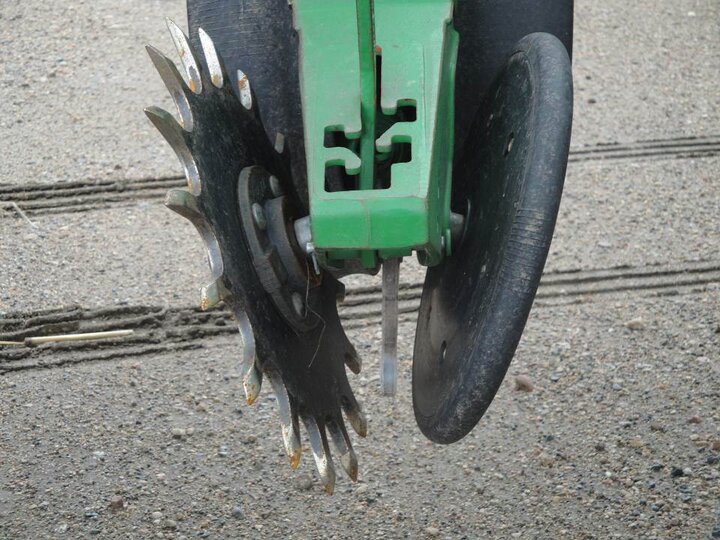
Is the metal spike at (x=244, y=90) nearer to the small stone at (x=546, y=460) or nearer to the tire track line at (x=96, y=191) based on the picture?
A: the small stone at (x=546, y=460)

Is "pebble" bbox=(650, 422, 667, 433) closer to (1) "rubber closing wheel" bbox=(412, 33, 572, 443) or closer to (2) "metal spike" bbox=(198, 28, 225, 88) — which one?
(1) "rubber closing wheel" bbox=(412, 33, 572, 443)

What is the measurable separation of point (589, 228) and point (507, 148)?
59.7 inches

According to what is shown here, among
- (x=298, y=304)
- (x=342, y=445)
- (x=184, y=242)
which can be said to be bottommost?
(x=184, y=242)

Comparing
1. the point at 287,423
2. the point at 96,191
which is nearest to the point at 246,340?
the point at 287,423

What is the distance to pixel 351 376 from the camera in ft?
7.75

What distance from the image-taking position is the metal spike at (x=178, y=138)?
131 cm

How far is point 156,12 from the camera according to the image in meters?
3.86

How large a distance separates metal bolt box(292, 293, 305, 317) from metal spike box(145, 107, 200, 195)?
0.72ft

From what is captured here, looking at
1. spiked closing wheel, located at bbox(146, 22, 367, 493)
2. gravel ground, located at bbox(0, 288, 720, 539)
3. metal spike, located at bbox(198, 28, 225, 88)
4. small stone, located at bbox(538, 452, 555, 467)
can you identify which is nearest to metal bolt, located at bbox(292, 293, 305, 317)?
spiked closing wheel, located at bbox(146, 22, 367, 493)

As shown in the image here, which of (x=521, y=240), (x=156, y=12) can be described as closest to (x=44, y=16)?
(x=156, y=12)

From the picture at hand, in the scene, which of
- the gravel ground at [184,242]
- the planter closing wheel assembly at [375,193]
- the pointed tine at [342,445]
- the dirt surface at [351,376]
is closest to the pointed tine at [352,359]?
the planter closing wheel assembly at [375,193]

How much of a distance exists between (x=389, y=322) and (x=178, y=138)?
38 cm

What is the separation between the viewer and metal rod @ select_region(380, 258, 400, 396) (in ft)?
4.67

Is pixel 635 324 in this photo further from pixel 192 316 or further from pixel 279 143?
pixel 279 143
